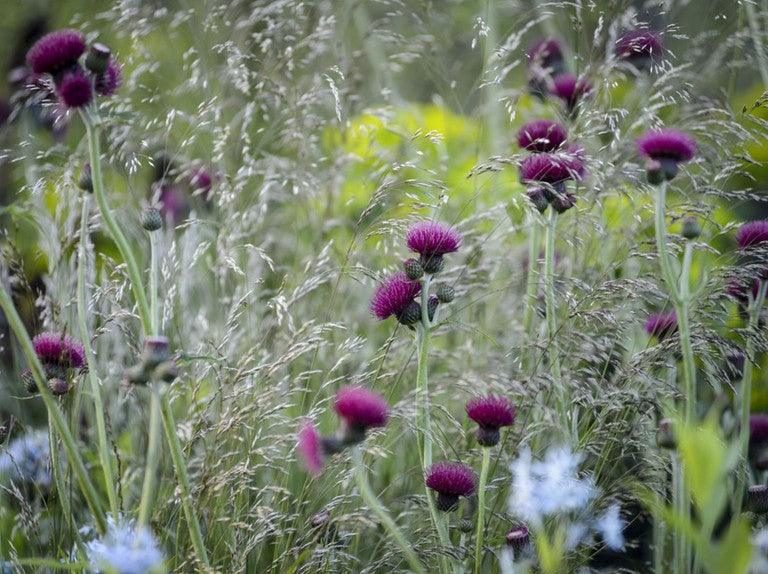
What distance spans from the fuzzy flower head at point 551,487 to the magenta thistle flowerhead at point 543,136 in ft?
1.68

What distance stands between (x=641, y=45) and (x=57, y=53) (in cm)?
106

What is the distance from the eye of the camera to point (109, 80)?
3.96 ft

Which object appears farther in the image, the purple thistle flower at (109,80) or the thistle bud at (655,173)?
the thistle bud at (655,173)

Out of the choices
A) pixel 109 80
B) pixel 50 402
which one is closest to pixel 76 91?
pixel 109 80

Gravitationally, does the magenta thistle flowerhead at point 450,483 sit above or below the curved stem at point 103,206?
below

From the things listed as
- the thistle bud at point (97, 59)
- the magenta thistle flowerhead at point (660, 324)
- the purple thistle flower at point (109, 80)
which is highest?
the thistle bud at point (97, 59)

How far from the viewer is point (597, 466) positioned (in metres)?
1.43

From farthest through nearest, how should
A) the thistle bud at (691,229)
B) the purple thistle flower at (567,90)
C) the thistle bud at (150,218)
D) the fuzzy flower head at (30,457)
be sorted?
the purple thistle flower at (567,90)
the fuzzy flower head at (30,457)
the thistle bud at (691,229)
the thistle bud at (150,218)

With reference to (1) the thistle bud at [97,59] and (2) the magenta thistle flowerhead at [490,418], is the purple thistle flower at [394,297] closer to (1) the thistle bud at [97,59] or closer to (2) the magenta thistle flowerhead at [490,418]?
(2) the magenta thistle flowerhead at [490,418]

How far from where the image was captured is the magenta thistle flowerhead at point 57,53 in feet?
3.54

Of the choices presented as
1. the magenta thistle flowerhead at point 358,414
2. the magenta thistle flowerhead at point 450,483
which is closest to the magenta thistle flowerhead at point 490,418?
the magenta thistle flowerhead at point 450,483

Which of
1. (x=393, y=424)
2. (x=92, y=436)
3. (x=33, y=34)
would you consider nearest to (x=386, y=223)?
(x=393, y=424)

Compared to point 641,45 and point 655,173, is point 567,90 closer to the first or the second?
point 641,45

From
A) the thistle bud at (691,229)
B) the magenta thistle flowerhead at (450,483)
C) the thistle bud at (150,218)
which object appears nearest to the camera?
the magenta thistle flowerhead at (450,483)
